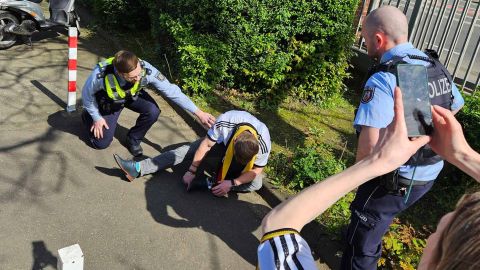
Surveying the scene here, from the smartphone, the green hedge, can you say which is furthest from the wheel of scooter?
the smartphone

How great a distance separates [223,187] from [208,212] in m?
0.29

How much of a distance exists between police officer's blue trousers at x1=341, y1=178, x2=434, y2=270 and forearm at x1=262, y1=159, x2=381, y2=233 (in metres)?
1.61

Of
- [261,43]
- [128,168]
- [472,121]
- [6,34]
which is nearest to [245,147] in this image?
[128,168]

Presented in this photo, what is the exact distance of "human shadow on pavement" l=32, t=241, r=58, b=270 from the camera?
133 inches

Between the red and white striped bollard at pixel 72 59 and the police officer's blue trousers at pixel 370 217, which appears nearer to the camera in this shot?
the police officer's blue trousers at pixel 370 217

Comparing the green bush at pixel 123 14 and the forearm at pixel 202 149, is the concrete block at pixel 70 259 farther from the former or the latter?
the green bush at pixel 123 14

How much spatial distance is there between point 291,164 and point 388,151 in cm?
357

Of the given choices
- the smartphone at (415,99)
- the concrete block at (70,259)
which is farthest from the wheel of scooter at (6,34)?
the smartphone at (415,99)

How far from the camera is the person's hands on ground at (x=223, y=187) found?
4.43 m

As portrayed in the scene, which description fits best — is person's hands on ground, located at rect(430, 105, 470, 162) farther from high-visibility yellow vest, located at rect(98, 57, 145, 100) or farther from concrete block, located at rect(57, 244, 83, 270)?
high-visibility yellow vest, located at rect(98, 57, 145, 100)

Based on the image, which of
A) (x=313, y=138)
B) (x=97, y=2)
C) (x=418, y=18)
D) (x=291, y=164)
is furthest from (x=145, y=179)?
(x=97, y=2)

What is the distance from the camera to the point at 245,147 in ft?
13.3

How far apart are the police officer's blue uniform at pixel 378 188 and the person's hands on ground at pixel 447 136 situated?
0.90m

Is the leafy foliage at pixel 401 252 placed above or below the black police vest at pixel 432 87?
below
